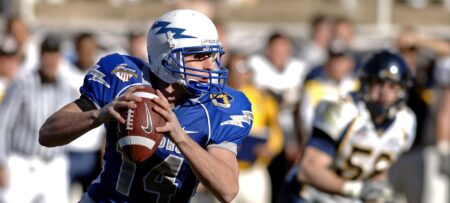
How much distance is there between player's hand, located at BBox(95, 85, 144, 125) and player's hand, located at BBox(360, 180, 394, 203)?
247 centimetres

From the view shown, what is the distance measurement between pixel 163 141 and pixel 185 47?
0.39 metres

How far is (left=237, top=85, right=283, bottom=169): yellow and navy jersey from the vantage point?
1049 centimetres

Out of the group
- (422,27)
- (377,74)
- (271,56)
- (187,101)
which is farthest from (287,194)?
(422,27)

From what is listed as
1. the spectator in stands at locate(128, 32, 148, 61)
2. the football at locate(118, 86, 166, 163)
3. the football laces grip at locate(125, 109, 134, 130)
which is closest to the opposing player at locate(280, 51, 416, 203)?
the football at locate(118, 86, 166, 163)

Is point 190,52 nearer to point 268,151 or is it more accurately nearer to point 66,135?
point 66,135

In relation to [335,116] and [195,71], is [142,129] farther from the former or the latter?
[335,116]

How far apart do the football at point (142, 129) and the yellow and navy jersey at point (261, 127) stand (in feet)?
17.6

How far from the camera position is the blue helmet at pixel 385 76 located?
7387 mm

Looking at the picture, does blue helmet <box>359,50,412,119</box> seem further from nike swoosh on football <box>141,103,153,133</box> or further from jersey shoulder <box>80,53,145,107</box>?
nike swoosh on football <box>141,103,153,133</box>

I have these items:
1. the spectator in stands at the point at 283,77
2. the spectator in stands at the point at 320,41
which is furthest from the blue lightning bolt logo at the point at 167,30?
the spectator in stands at the point at 320,41

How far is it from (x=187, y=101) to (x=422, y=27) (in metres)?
13.1

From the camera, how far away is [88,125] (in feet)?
16.7

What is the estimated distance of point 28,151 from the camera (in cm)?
957

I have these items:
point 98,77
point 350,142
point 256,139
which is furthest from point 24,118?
point 98,77
